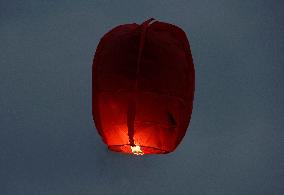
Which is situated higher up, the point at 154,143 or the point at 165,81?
the point at 165,81

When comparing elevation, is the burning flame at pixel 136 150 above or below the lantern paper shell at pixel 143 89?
below

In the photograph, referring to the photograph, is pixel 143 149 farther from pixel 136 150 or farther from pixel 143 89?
pixel 143 89

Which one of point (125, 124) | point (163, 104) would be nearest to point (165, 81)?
point (163, 104)

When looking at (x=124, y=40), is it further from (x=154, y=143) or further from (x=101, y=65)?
(x=154, y=143)

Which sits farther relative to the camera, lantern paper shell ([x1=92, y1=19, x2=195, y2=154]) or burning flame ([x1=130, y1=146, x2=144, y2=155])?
burning flame ([x1=130, y1=146, x2=144, y2=155])

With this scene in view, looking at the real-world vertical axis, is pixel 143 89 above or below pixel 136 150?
above

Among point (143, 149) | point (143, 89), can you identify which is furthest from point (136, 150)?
point (143, 89)

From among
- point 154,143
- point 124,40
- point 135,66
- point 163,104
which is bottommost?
point 154,143

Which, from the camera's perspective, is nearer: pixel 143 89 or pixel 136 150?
pixel 143 89
